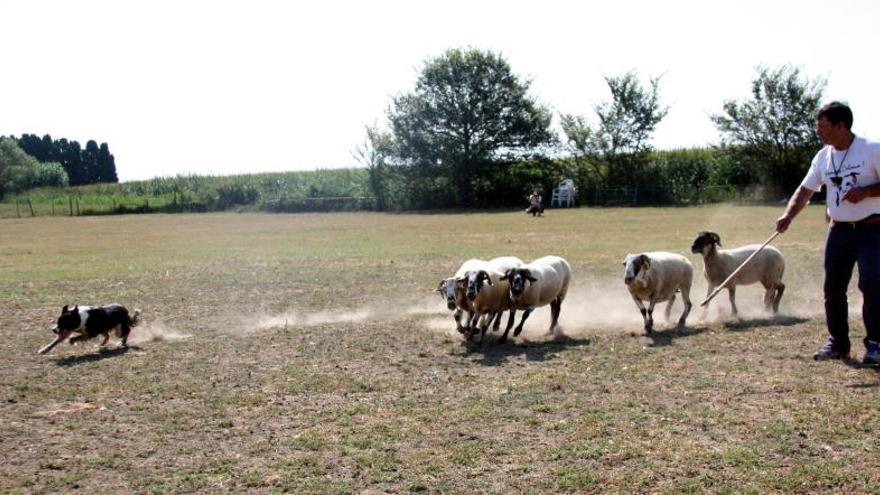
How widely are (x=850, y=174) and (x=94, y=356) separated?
1071cm

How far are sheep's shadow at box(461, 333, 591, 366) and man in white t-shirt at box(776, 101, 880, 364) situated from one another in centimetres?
371

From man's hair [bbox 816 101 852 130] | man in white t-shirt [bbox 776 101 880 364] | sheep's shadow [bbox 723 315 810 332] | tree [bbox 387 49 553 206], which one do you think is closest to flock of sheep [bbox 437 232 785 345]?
sheep's shadow [bbox 723 315 810 332]

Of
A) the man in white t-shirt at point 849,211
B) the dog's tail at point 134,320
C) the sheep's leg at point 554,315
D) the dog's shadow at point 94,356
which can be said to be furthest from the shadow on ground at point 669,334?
the dog's tail at point 134,320

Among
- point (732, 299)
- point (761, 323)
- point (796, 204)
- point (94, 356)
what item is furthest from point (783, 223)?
point (94, 356)

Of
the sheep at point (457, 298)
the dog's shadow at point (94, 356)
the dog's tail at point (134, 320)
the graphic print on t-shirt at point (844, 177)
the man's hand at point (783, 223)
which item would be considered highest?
the graphic print on t-shirt at point (844, 177)

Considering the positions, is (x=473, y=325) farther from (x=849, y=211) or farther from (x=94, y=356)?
(x=94, y=356)

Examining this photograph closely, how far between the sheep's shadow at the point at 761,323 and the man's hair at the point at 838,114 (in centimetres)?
446

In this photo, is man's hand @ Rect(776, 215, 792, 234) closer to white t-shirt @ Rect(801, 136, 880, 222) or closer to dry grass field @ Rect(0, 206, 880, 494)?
white t-shirt @ Rect(801, 136, 880, 222)

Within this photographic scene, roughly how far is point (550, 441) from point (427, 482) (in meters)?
1.41

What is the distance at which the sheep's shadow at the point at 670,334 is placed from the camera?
1218cm

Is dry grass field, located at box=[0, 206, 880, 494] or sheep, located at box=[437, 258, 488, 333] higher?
sheep, located at box=[437, 258, 488, 333]

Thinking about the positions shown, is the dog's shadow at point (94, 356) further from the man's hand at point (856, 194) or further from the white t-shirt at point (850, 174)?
the man's hand at point (856, 194)

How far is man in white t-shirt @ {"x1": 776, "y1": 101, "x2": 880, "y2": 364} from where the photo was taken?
934 centimetres

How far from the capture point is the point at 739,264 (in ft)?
49.4
